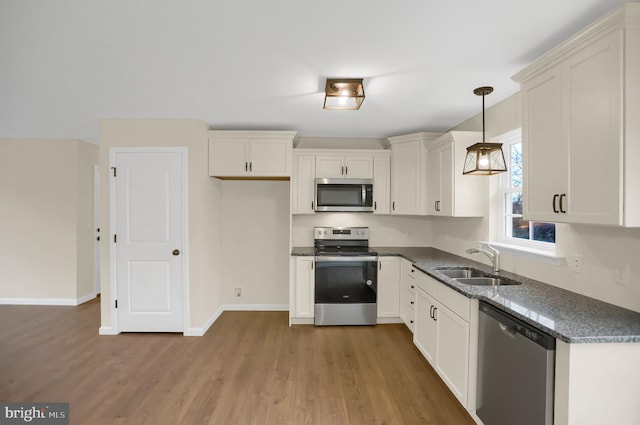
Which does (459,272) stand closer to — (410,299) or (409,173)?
(410,299)

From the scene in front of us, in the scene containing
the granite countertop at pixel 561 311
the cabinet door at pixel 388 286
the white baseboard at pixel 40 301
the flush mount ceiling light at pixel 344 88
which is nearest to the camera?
the granite countertop at pixel 561 311

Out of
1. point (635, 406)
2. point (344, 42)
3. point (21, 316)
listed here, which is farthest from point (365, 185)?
point (21, 316)

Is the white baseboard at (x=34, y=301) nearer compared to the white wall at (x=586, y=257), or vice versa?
the white wall at (x=586, y=257)

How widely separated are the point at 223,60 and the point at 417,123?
2306mm

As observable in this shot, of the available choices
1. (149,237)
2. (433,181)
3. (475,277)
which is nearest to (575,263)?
(475,277)

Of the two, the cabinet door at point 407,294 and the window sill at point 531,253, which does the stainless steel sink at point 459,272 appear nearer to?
the window sill at point 531,253

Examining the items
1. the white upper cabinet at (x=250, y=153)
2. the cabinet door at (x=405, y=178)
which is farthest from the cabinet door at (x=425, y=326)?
the white upper cabinet at (x=250, y=153)

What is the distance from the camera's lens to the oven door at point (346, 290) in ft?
11.8

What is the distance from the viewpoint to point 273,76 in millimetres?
2287

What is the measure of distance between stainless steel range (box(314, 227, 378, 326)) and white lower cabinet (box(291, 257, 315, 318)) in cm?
7

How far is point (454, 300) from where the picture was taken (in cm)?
216

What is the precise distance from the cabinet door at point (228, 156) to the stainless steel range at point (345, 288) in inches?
55.4

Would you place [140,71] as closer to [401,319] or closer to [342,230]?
[342,230]

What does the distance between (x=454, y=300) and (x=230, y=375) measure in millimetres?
1959
